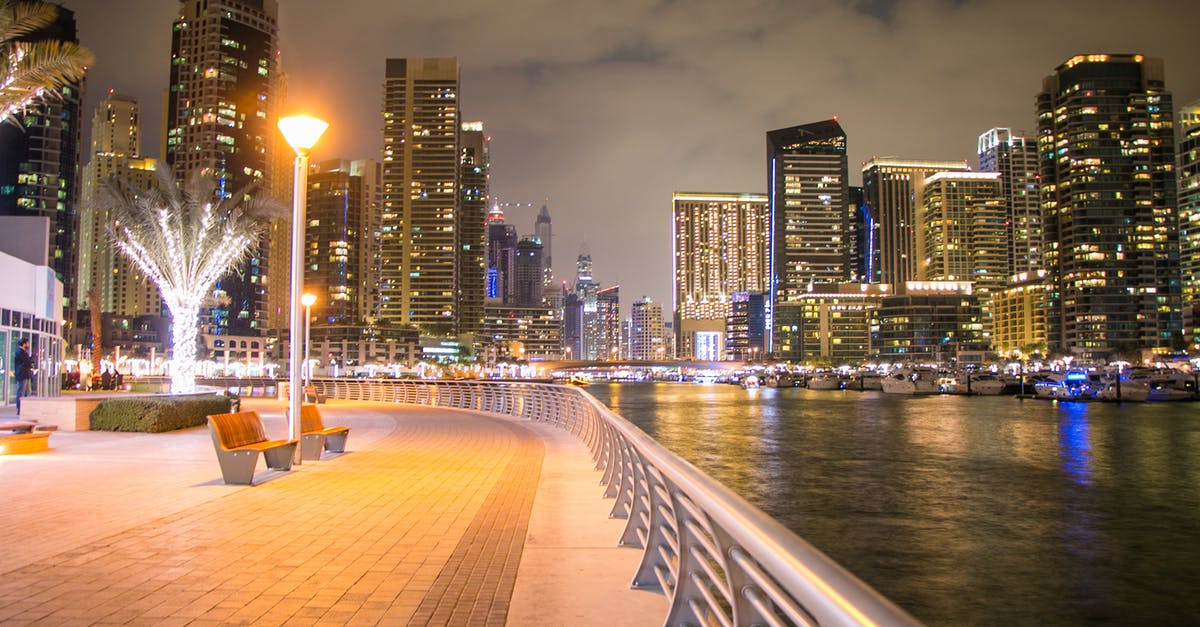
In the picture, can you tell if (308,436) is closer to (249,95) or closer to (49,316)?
(49,316)

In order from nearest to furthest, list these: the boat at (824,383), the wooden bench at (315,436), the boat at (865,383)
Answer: the wooden bench at (315,436), the boat at (865,383), the boat at (824,383)

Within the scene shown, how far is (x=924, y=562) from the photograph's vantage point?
13.0 meters

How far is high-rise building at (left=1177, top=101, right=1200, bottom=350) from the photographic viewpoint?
178 metres

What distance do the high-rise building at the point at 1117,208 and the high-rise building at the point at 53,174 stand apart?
619 ft

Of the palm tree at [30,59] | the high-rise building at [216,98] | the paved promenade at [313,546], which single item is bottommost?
the paved promenade at [313,546]

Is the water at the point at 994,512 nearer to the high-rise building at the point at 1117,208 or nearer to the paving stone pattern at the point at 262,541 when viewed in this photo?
the paving stone pattern at the point at 262,541

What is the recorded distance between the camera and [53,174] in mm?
130750

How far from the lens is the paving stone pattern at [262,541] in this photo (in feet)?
17.6

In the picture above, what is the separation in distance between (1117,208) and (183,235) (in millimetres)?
198077

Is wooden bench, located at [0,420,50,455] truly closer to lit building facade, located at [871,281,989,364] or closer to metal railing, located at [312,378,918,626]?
metal railing, located at [312,378,918,626]

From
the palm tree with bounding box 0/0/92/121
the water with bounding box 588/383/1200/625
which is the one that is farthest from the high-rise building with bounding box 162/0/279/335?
the palm tree with bounding box 0/0/92/121

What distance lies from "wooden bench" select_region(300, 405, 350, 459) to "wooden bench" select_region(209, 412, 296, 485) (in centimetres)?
163

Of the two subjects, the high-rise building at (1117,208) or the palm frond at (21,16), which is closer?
the palm frond at (21,16)

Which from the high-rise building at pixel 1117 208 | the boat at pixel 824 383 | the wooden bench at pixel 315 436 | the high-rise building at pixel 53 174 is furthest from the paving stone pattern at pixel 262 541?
the high-rise building at pixel 1117 208
